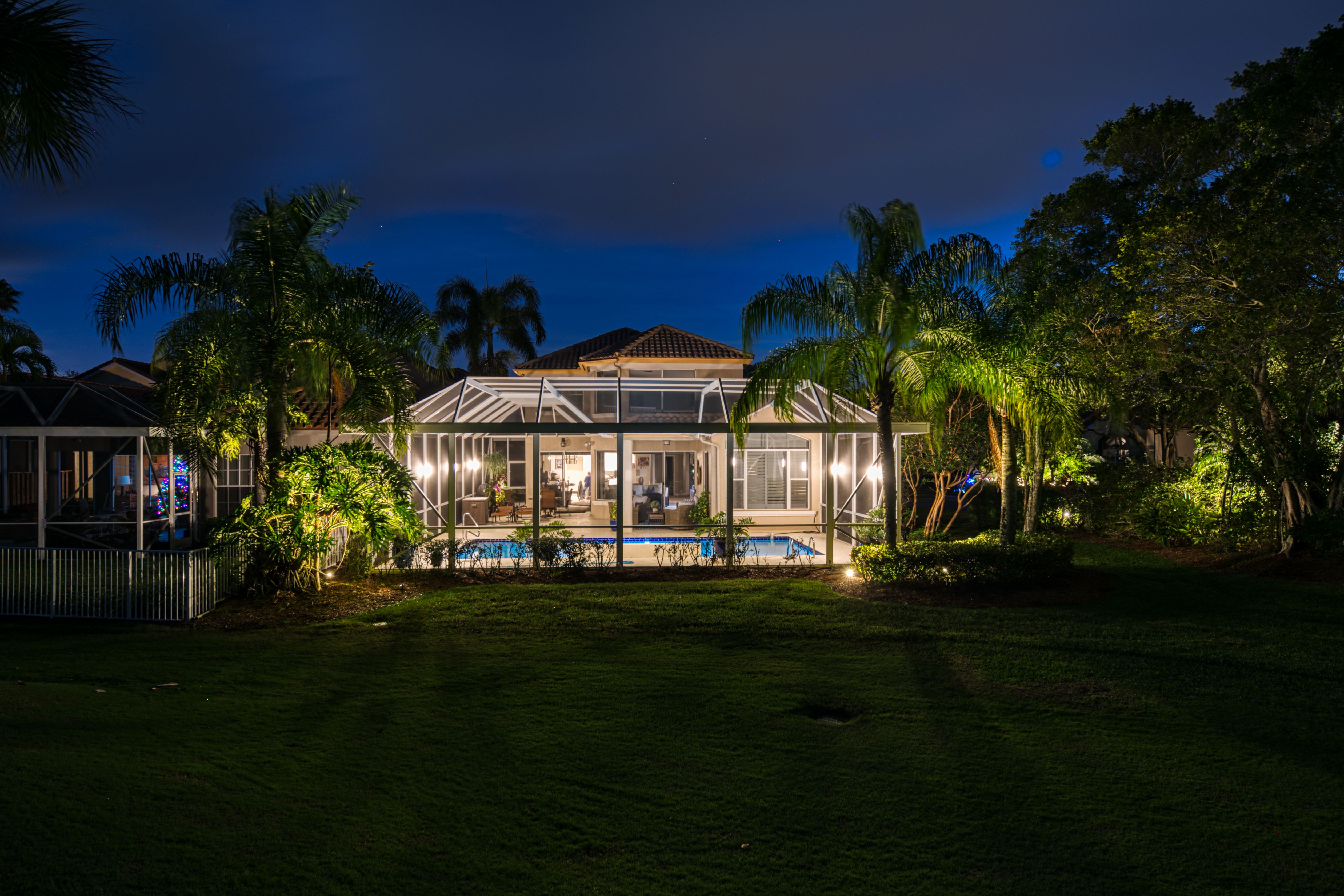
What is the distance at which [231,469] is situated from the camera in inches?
653

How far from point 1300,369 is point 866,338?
7250mm

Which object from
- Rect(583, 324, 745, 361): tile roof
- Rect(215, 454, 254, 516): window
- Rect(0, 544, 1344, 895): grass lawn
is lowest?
Rect(0, 544, 1344, 895): grass lawn

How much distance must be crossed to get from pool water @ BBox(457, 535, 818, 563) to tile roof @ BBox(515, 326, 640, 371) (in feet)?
41.0

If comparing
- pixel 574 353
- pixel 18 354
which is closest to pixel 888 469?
pixel 574 353

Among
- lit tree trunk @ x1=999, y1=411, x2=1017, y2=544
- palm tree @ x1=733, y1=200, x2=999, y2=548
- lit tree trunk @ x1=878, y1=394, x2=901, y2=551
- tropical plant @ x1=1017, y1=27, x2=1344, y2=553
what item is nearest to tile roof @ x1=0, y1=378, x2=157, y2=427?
palm tree @ x1=733, y1=200, x2=999, y2=548

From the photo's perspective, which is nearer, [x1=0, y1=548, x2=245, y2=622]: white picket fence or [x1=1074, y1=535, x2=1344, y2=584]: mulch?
[x1=0, y1=548, x2=245, y2=622]: white picket fence

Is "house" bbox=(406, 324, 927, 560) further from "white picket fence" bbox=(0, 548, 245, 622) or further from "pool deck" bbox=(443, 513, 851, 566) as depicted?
"white picket fence" bbox=(0, 548, 245, 622)

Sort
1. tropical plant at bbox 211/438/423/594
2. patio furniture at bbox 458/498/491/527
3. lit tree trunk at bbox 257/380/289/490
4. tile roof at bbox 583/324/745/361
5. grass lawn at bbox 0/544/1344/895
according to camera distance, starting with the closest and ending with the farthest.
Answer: grass lawn at bbox 0/544/1344/895 < tropical plant at bbox 211/438/423/594 < lit tree trunk at bbox 257/380/289/490 < patio furniture at bbox 458/498/491/527 < tile roof at bbox 583/324/745/361

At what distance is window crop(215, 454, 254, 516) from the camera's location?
16.4 metres

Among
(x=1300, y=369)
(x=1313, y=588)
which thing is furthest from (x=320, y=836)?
(x=1300, y=369)

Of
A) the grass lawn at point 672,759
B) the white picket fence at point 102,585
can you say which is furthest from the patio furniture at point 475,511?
the grass lawn at point 672,759

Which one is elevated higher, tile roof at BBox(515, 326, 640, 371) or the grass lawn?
tile roof at BBox(515, 326, 640, 371)

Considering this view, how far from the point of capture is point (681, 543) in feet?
45.6

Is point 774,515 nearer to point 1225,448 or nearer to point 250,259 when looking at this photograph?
point 1225,448
